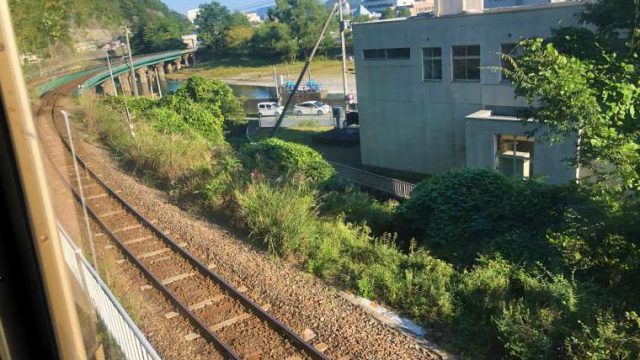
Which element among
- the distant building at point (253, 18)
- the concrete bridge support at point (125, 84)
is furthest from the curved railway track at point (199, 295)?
the distant building at point (253, 18)

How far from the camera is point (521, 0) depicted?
21250 mm

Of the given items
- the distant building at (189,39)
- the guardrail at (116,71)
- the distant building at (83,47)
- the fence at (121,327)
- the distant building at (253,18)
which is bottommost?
the fence at (121,327)

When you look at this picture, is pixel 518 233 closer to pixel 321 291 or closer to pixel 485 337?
pixel 485 337

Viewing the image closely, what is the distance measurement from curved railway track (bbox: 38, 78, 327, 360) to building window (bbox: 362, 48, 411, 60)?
31.6 ft

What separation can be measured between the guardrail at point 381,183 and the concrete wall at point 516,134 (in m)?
1.87

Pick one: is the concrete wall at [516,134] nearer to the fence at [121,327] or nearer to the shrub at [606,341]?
the shrub at [606,341]

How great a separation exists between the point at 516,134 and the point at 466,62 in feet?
9.40

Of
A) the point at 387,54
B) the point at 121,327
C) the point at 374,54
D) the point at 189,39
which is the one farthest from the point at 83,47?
the point at 189,39

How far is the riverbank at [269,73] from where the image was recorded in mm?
42969

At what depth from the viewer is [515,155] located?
40.6 feet

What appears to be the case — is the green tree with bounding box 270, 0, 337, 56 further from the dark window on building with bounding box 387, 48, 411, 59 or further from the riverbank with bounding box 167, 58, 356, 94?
the dark window on building with bounding box 387, 48, 411, 59

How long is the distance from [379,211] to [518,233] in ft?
8.53

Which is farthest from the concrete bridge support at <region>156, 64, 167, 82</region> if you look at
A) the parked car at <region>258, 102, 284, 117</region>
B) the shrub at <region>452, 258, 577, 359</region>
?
the shrub at <region>452, 258, 577, 359</region>

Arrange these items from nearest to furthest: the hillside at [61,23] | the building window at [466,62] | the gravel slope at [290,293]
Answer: the hillside at [61,23], the gravel slope at [290,293], the building window at [466,62]
